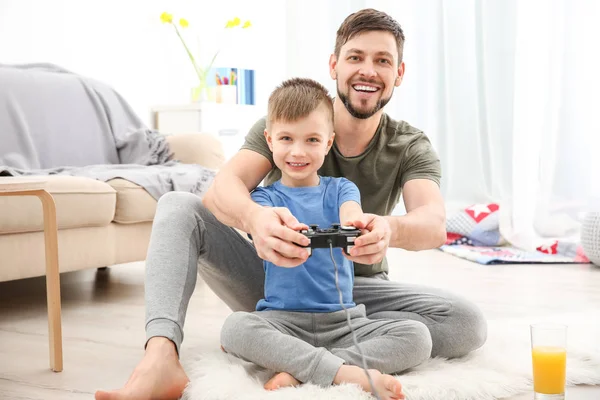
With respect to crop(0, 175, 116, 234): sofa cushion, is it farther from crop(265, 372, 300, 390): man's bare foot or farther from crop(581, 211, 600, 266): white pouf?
crop(581, 211, 600, 266): white pouf

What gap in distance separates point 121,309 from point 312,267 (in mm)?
1090

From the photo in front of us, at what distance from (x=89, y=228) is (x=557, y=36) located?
2543 mm

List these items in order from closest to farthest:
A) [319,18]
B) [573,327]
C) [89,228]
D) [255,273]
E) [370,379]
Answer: [370,379] < [255,273] < [573,327] < [89,228] < [319,18]

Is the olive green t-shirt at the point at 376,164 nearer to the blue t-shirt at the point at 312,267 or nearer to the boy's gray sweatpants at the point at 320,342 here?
the blue t-shirt at the point at 312,267

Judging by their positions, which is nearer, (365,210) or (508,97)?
(365,210)

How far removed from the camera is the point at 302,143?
1488mm

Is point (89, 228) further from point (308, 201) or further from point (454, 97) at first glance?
point (454, 97)

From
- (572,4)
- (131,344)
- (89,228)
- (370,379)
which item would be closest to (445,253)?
(572,4)

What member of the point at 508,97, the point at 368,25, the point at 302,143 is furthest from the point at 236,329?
the point at 508,97

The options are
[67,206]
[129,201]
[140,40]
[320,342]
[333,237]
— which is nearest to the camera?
[333,237]

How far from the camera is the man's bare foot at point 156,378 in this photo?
1282 millimetres

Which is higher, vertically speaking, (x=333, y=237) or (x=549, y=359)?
(x=333, y=237)

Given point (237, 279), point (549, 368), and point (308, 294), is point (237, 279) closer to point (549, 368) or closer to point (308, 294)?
point (308, 294)

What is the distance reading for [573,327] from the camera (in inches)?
80.9
